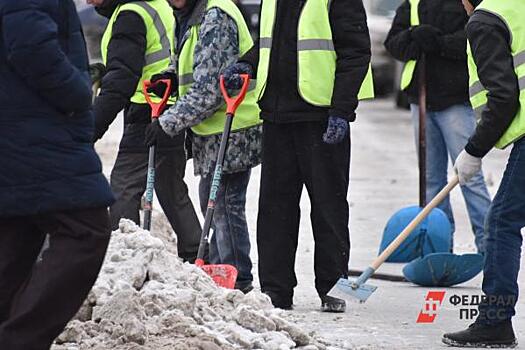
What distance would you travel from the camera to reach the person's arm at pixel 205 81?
7.95 meters

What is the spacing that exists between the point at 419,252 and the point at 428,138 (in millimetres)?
751

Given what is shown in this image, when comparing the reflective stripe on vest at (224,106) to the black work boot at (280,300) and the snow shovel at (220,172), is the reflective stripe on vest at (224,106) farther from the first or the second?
the black work boot at (280,300)

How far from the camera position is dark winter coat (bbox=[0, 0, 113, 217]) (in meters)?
4.98

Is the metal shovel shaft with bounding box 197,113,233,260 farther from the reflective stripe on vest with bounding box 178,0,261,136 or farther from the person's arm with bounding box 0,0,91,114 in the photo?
the person's arm with bounding box 0,0,91,114

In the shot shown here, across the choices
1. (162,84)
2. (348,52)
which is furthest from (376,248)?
(348,52)

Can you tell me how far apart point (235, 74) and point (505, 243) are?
179cm

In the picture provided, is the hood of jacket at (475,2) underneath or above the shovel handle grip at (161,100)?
above

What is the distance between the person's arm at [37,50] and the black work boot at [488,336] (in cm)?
257

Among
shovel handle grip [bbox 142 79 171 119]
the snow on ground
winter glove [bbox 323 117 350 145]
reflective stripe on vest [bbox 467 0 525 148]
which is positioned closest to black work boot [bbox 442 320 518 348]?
the snow on ground

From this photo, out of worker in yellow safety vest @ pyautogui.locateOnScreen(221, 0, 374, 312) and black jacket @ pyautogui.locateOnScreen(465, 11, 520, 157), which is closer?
black jacket @ pyautogui.locateOnScreen(465, 11, 520, 157)

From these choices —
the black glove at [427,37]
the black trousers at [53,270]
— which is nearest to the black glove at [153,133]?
the black glove at [427,37]

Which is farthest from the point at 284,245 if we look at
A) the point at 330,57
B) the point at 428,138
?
the point at 428,138

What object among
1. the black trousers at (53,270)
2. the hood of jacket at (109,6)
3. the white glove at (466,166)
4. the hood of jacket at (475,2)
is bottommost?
the white glove at (466,166)

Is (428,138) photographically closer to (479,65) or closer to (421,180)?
(421,180)
